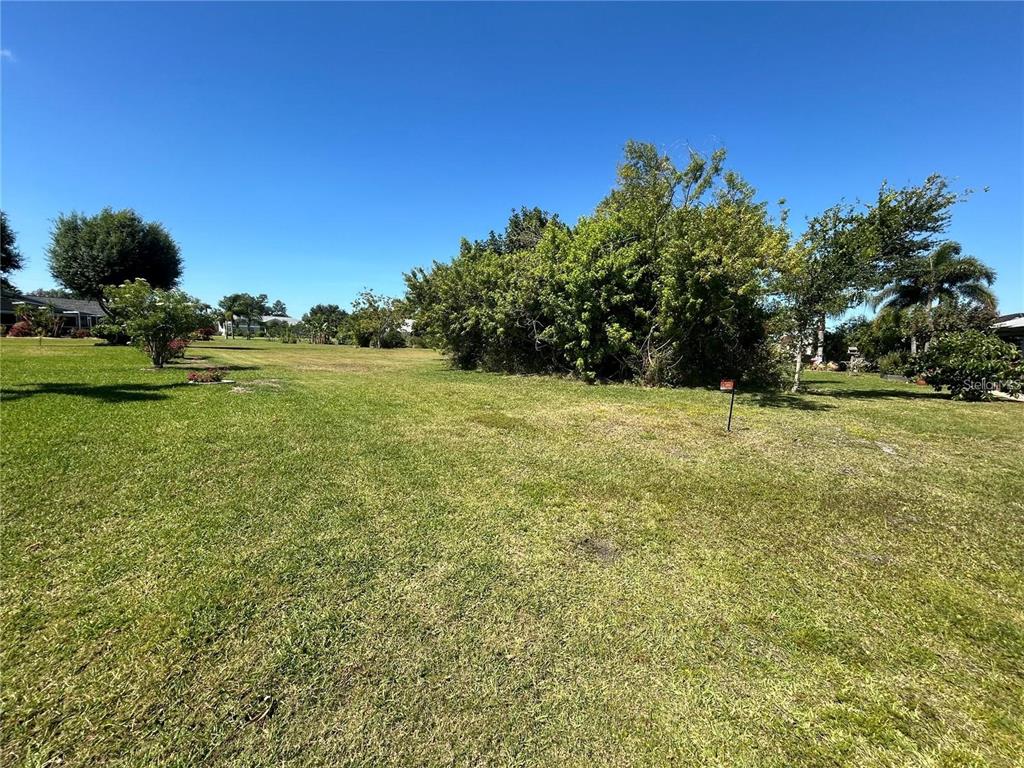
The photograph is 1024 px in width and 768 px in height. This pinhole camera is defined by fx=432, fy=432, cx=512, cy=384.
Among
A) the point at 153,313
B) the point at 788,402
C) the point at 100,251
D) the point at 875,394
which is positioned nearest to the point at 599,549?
the point at 788,402

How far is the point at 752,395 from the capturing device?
11031 mm

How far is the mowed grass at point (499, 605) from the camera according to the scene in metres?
1.69

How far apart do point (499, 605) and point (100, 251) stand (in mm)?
30191

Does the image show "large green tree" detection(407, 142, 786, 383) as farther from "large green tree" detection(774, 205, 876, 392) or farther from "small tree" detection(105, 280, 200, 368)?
"small tree" detection(105, 280, 200, 368)

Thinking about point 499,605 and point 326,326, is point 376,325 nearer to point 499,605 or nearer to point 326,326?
point 326,326

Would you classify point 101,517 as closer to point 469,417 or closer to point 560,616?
point 560,616

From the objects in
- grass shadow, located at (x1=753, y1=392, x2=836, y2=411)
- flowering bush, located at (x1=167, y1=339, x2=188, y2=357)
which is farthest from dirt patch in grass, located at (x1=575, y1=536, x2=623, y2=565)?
flowering bush, located at (x1=167, y1=339, x2=188, y2=357)

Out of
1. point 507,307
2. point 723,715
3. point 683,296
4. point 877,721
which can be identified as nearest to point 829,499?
point 877,721

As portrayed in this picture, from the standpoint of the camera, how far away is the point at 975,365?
10.4 meters

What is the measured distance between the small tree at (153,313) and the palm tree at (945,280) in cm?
2795

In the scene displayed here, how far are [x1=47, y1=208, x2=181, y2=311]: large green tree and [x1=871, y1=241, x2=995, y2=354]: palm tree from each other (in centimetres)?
3801

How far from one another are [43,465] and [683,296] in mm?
12027

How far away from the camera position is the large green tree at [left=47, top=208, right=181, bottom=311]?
73.4 ft

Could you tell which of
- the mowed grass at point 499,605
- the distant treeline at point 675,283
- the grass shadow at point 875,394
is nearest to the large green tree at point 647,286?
the distant treeline at point 675,283
